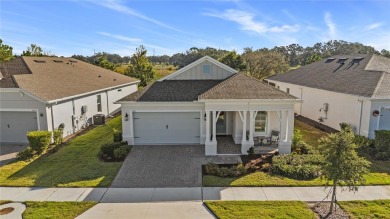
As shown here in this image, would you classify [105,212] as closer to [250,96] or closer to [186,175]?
[186,175]

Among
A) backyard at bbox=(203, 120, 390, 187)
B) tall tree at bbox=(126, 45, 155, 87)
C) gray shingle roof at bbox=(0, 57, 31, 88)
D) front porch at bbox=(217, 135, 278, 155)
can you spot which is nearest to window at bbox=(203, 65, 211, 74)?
front porch at bbox=(217, 135, 278, 155)

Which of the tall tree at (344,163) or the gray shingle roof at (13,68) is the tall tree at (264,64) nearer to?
the gray shingle roof at (13,68)

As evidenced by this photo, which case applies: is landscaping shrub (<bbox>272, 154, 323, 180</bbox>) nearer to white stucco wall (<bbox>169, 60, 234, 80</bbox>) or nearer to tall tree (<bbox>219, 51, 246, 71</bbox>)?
white stucco wall (<bbox>169, 60, 234, 80</bbox>)

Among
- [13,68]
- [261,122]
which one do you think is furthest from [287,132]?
[13,68]

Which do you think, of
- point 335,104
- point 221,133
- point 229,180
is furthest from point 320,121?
point 229,180

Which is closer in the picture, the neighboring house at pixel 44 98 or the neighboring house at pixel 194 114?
the neighboring house at pixel 194 114

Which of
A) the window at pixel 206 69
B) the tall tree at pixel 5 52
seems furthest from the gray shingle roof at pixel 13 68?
the window at pixel 206 69
